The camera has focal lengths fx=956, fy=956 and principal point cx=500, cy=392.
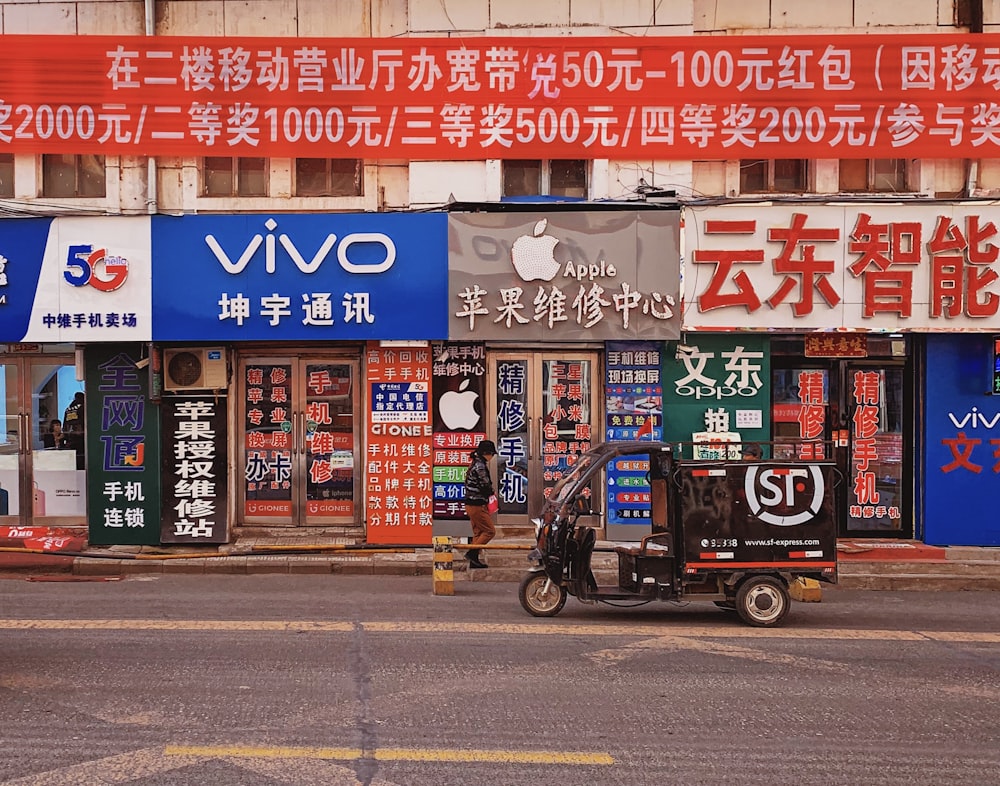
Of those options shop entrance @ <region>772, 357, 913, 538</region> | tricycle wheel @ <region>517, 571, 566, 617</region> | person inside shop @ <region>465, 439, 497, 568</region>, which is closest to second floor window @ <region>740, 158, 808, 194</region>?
shop entrance @ <region>772, 357, 913, 538</region>

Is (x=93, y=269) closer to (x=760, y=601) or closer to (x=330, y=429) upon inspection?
(x=330, y=429)

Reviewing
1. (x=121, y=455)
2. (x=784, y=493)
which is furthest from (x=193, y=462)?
(x=784, y=493)

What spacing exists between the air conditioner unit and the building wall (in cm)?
224

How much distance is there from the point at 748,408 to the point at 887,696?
26.2ft

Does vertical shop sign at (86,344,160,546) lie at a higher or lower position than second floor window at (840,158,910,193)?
lower

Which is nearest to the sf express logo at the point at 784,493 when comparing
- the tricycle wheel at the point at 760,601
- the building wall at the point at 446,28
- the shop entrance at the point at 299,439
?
the tricycle wheel at the point at 760,601

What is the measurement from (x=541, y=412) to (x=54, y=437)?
7.91 meters

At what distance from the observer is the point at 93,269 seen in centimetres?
1457

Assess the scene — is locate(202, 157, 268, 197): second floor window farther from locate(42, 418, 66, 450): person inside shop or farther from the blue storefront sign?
the blue storefront sign

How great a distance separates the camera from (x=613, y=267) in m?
14.6

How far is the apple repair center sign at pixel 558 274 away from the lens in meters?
14.6

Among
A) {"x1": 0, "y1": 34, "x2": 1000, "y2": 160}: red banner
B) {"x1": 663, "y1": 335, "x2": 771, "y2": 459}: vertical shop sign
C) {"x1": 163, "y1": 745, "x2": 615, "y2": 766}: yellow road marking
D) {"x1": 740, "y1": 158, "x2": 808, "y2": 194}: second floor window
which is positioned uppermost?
{"x1": 0, "y1": 34, "x2": 1000, "y2": 160}: red banner

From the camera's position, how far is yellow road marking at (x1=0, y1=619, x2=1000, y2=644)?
942 centimetres

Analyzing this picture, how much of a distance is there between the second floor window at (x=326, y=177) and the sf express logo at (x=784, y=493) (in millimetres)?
8473
